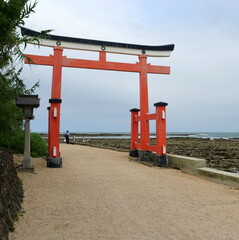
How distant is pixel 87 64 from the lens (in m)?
8.99

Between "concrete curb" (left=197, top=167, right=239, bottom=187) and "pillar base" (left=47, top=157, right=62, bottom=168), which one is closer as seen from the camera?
"concrete curb" (left=197, top=167, right=239, bottom=187)

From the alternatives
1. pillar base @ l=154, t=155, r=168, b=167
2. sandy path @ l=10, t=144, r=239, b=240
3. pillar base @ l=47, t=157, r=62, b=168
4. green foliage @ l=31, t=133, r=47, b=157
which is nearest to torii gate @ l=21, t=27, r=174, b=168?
pillar base @ l=47, t=157, r=62, b=168

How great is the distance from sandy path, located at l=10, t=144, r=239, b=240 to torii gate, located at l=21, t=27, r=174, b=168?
85.0 inches

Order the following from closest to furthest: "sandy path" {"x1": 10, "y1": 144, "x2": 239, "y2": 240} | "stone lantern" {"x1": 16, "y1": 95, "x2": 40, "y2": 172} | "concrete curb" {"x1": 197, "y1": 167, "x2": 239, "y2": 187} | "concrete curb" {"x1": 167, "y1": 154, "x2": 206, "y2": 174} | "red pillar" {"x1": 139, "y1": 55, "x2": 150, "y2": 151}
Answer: "sandy path" {"x1": 10, "y1": 144, "x2": 239, "y2": 240} < "concrete curb" {"x1": 197, "y1": 167, "x2": 239, "y2": 187} < "stone lantern" {"x1": 16, "y1": 95, "x2": 40, "y2": 172} < "concrete curb" {"x1": 167, "y1": 154, "x2": 206, "y2": 174} < "red pillar" {"x1": 139, "y1": 55, "x2": 150, "y2": 151}

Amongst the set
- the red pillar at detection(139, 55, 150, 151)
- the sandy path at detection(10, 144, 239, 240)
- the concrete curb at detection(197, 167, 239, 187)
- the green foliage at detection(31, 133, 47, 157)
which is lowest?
the sandy path at detection(10, 144, 239, 240)

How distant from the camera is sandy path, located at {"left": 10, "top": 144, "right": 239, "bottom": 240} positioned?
2904 mm

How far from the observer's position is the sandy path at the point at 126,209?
9.53 ft

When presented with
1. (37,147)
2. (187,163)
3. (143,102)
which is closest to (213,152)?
(143,102)

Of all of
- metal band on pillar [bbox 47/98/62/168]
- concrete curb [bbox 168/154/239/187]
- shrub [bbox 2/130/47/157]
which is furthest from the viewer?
shrub [bbox 2/130/47/157]

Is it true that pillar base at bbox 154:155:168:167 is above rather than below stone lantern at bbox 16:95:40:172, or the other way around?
below

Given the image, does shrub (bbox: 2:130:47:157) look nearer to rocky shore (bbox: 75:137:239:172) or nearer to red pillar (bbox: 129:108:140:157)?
red pillar (bbox: 129:108:140:157)

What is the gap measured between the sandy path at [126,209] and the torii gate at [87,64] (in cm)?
216

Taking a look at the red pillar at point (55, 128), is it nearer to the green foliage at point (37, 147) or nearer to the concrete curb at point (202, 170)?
the green foliage at point (37, 147)

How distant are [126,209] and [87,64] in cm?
658
